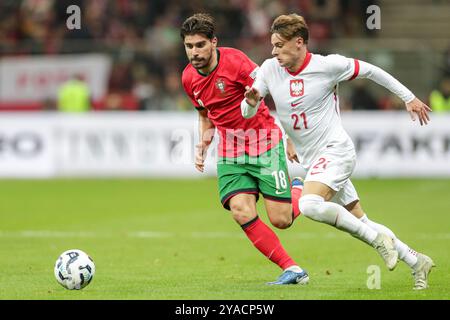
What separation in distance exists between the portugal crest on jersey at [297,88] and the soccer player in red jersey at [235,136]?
0.59 meters

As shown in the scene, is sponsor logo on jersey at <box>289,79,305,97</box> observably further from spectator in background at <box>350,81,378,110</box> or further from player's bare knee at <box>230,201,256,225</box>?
spectator in background at <box>350,81,378,110</box>

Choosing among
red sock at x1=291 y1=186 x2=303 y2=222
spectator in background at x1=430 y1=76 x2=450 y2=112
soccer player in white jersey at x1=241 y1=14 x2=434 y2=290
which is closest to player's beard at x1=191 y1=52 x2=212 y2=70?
soccer player in white jersey at x1=241 y1=14 x2=434 y2=290

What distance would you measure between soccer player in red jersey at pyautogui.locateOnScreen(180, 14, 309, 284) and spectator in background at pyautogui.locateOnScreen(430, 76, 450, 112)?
1250cm

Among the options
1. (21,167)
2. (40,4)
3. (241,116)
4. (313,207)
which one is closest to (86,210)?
(21,167)

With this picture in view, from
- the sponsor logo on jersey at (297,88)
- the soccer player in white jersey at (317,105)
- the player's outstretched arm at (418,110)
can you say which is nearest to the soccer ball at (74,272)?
the soccer player in white jersey at (317,105)

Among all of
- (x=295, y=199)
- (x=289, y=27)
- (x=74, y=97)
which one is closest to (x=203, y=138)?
(x=295, y=199)

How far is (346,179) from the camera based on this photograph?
857 centimetres

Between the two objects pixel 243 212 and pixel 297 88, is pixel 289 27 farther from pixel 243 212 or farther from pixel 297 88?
pixel 243 212

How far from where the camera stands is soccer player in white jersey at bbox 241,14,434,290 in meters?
8.38

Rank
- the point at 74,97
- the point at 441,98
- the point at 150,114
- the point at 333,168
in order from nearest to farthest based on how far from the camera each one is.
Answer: the point at 333,168 → the point at 150,114 → the point at 441,98 → the point at 74,97

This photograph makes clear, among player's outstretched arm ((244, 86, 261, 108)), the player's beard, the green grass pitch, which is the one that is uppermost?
the player's beard

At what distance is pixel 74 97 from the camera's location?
22.4 m

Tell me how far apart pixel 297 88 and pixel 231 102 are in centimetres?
77

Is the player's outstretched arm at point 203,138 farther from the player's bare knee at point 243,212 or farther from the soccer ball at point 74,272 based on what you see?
the soccer ball at point 74,272
